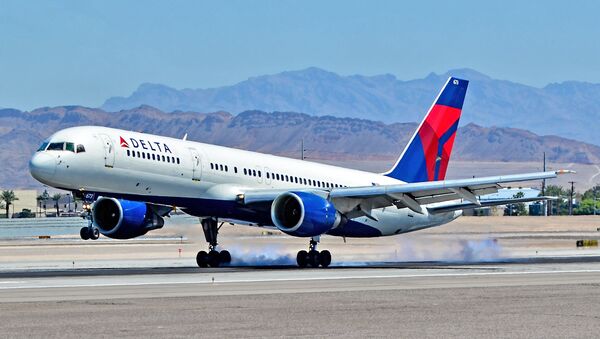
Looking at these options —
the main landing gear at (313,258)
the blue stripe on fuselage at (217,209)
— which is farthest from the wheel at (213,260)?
the main landing gear at (313,258)

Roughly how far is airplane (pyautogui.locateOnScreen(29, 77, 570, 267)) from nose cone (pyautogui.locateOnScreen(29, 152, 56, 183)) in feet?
0.12

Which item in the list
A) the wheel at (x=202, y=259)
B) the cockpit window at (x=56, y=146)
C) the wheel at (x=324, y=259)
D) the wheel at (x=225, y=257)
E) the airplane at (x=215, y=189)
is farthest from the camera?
the wheel at (x=225, y=257)

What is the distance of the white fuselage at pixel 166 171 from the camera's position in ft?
144

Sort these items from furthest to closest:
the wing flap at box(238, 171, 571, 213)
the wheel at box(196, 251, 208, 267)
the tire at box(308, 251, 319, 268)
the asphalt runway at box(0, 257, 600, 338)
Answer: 1. the wheel at box(196, 251, 208, 267)
2. the tire at box(308, 251, 319, 268)
3. the wing flap at box(238, 171, 571, 213)
4. the asphalt runway at box(0, 257, 600, 338)

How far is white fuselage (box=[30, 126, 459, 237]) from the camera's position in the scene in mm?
43844

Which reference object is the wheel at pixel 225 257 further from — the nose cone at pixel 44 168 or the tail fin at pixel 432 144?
the tail fin at pixel 432 144

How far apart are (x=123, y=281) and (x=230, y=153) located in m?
14.5

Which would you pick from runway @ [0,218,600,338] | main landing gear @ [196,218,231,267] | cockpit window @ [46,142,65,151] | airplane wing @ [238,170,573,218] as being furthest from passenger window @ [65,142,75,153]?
main landing gear @ [196,218,231,267]

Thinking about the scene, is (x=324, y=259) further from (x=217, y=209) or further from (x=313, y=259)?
(x=217, y=209)

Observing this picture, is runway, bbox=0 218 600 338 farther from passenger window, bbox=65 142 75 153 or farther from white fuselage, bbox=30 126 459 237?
passenger window, bbox=65 142 75 153

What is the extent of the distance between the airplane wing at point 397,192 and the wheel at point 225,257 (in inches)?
138

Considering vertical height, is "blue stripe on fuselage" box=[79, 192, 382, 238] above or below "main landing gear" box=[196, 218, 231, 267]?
above

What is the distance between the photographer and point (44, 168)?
43406 millimetres

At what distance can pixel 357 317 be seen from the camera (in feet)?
81.0
